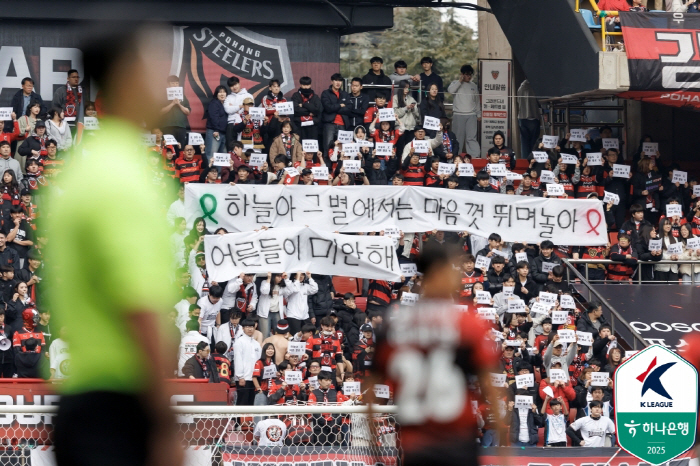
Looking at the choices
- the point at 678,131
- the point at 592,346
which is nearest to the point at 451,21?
the point at 678,131

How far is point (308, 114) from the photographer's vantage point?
1795cm

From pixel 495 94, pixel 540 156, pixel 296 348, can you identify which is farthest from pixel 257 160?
pixel 495 94

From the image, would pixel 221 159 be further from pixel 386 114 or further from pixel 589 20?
pixel 589 20

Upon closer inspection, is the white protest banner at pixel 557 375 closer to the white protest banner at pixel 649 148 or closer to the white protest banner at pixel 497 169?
the white protest banner at pixel 497 169

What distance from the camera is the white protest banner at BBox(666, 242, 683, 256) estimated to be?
56.2ft

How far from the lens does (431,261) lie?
491 centimetres

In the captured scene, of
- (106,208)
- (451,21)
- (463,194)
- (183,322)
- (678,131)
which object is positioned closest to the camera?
(106,208)

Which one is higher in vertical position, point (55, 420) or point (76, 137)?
point (76, 137)

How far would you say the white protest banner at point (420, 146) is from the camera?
1736 centimetres

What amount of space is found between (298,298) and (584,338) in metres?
4.02

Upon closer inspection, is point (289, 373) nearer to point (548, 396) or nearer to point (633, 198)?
point (548, 396)

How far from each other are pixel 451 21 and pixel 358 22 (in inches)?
1181

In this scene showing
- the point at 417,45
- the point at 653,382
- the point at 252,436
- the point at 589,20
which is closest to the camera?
the point at 653,382

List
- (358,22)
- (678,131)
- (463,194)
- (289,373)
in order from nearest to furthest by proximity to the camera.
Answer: (289,373)
(463,194)
(358,22)
(678,131)
